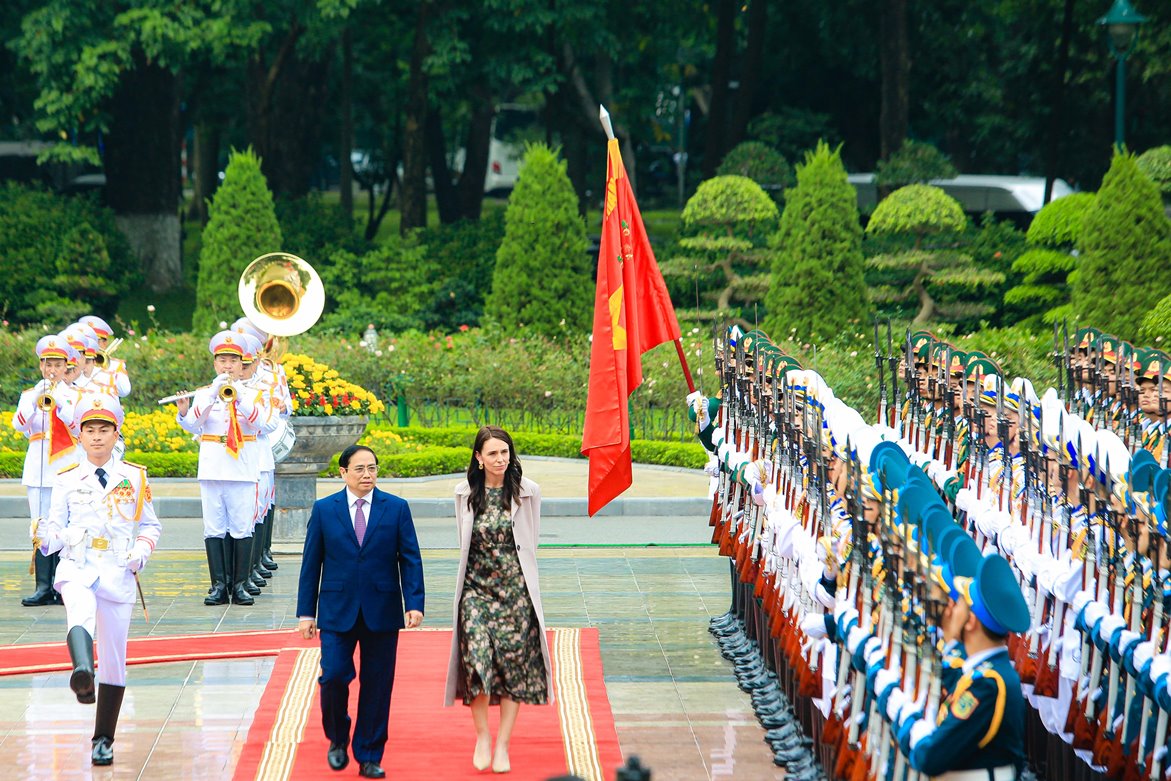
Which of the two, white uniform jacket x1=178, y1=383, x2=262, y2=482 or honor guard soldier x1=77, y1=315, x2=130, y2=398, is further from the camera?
honor guard soldier x1=77, y1=315, x2=130, y2=398

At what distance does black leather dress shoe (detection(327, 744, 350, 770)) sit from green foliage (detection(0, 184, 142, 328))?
23240 mm

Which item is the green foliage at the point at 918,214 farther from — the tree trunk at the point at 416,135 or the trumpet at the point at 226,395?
the trumpet at the point at 226,395

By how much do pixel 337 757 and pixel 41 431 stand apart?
5.12m

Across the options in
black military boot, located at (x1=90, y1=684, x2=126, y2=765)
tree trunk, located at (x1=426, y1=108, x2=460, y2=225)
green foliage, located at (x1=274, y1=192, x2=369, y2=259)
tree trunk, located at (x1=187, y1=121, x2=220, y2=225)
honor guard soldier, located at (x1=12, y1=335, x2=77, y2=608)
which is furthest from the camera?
tree trunk, located at (x1=187, y1=121, x2=220, y2=225)

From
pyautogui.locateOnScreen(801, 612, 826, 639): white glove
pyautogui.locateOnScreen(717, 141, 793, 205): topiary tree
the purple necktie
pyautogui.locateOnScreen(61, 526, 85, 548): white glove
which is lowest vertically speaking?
pyautogui.locateOnScreen(801, 612, 826, 639): white glove

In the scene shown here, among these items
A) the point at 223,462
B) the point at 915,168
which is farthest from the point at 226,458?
the point at 915,168

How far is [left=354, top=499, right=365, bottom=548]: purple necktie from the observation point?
8570mm

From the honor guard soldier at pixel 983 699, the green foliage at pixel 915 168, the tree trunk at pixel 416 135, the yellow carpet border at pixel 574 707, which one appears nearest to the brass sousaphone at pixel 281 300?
the yellow carpet border at pixel 574 707

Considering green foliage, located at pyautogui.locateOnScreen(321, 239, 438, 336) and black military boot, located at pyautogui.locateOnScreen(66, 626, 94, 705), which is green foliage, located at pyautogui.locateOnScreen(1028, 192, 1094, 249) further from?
black military boot, located at pyautogui.locateOnScreen(66, 626, 94, 705)

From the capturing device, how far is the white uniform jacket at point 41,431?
1240cm

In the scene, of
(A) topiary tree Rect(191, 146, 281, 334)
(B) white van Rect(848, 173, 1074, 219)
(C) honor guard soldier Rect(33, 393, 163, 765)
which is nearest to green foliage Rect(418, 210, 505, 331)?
(A) topiary tree Rect(191, 146, 281, 334)

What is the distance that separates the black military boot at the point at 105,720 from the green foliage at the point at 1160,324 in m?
14.8

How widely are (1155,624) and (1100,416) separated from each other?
539 cm

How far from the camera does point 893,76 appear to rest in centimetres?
3303
